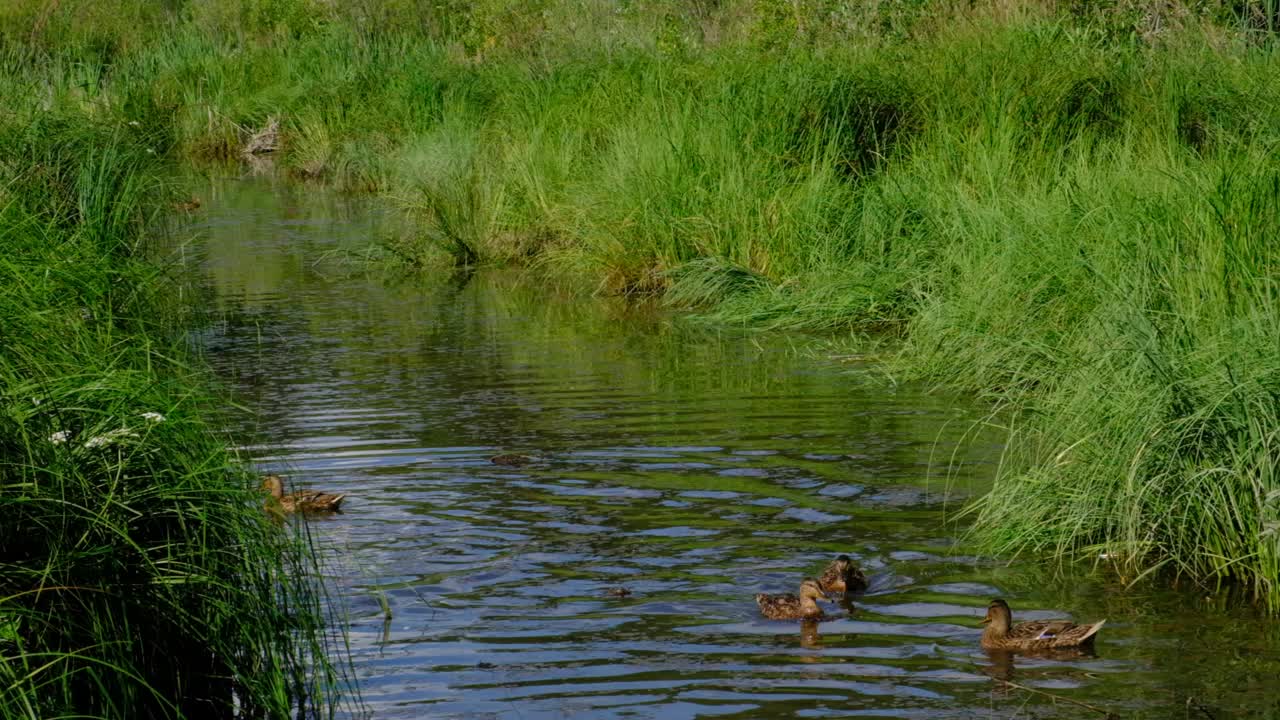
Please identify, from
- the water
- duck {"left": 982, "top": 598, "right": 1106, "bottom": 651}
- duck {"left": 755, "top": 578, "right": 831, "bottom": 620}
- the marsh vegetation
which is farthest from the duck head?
the marsh vegetation

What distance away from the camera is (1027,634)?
604 centimetres

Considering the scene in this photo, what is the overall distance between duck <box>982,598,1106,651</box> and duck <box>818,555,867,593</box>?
26.5 inches

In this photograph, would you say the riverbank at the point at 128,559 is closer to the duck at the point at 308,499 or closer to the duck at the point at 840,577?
the duck at the point at 308,499

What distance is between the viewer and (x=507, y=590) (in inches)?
272

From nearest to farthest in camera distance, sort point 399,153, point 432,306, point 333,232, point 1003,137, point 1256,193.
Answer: point 1256,193 → point 1003,137 → point 432,306 → point 333,232 → point 399,153

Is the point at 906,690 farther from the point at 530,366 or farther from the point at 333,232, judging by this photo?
the point at 333,232

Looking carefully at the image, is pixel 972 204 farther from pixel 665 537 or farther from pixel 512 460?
pixel 665 537

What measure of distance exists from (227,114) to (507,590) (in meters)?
23.2

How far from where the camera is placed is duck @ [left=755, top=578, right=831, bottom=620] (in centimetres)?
636

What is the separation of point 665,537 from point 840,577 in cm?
124

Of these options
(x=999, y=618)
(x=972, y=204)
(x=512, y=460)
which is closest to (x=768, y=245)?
(x=972, y=204)

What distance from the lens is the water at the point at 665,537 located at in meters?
5.84

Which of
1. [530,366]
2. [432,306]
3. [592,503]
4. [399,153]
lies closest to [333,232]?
[399,153]

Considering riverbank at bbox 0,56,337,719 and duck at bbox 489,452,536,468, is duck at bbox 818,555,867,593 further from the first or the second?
duck at bbox 489,452,536,468
